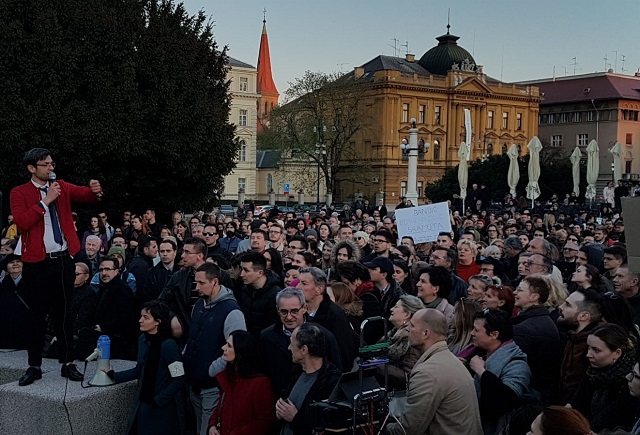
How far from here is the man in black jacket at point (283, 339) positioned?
6039 mm

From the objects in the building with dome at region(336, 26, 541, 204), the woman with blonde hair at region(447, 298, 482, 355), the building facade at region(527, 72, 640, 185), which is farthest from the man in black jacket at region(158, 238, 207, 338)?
the building facade at region(527, 72, 640, 185)

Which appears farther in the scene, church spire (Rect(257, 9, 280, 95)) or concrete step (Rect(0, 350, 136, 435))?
church spire (Rect(257, 9, 280, 95))

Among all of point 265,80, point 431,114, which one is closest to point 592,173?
point 431,114

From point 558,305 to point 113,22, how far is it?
1931 cm

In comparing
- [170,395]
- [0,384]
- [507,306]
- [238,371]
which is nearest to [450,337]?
[507,306]

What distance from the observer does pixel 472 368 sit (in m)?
5.63

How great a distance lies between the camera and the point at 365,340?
6.48 meters

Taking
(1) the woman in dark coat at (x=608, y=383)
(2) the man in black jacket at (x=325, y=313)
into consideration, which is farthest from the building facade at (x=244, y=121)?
(1) the woman in dark coat at (x=608, y=383)

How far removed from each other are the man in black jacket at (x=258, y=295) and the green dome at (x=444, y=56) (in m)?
83.2

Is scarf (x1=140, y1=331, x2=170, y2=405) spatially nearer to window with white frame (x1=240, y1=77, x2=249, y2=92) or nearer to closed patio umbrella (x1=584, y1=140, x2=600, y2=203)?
closed patio umbrella (x1=584, y1=140, x2=600, y2=203)

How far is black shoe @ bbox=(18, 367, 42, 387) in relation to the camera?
6.68 meters

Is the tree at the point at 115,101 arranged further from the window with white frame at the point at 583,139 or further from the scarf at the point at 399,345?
the window with white frame at the point at 583,139

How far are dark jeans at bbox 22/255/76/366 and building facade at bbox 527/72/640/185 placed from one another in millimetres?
86012

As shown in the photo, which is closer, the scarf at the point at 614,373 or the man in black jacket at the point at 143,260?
the scarf at the point at 614,373
